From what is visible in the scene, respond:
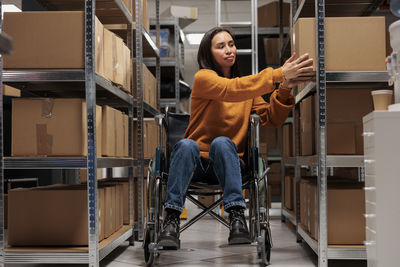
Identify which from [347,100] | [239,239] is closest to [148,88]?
[347,100]

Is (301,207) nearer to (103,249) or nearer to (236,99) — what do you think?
(236,99)

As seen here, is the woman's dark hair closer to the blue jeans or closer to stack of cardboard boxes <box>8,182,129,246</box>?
the blue jeans

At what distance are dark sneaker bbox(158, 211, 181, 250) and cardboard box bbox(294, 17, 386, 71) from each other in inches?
36.9

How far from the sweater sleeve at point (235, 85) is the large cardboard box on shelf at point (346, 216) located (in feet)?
1.81

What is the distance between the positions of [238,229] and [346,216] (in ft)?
1.68

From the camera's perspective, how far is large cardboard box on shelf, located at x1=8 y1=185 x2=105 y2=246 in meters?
2.04

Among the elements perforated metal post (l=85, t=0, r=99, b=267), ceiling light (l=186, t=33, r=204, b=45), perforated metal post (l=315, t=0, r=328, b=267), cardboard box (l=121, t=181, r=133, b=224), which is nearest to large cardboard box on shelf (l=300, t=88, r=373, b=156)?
perforated metal post (l=315, t=0, r=328, b=267)

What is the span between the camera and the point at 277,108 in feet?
7.84

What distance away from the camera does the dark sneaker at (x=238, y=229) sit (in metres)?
1.94

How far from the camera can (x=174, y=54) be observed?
174 inches

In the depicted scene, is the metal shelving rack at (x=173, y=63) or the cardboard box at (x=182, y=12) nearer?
the metal shelving rack at (x=173, y=63)

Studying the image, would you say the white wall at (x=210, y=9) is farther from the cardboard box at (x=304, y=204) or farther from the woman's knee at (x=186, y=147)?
the woman's knee at (x=186, y=147)

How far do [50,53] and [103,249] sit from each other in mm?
861

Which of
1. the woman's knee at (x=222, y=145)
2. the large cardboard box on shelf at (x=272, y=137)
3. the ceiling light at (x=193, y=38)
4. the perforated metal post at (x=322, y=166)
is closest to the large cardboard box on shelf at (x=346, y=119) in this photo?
the perforated metal post at (x=322, y=166)
